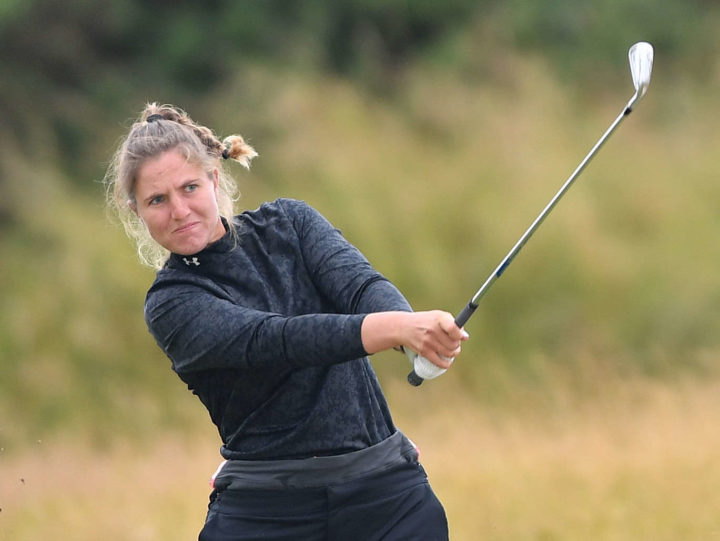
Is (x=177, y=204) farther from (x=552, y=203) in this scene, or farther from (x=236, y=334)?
(x=552, y=203)

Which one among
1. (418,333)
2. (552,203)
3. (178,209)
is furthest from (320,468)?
(552,203)

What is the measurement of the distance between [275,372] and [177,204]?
428 millimetres

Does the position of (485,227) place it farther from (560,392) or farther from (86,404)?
(86,404)

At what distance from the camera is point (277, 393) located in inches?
125

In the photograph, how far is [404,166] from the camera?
12070 mm

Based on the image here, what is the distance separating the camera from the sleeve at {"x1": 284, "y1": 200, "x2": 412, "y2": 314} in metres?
3.09

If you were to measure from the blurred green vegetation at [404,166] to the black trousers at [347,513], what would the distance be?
539 cm

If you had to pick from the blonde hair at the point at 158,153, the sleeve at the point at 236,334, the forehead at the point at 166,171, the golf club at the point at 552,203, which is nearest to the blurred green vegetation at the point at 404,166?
the blonde hair at the point at 158,153

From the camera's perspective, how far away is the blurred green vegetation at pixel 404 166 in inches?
399

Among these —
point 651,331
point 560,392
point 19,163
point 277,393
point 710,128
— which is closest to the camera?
point 277,393

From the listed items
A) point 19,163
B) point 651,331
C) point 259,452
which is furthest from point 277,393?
point 19,163

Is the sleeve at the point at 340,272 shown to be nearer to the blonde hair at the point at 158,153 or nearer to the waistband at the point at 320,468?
the blonde hair at the point at 158,153

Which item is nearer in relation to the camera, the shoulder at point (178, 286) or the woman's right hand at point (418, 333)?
the woman's right hand at point (418, 333)

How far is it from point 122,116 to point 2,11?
1.52m
